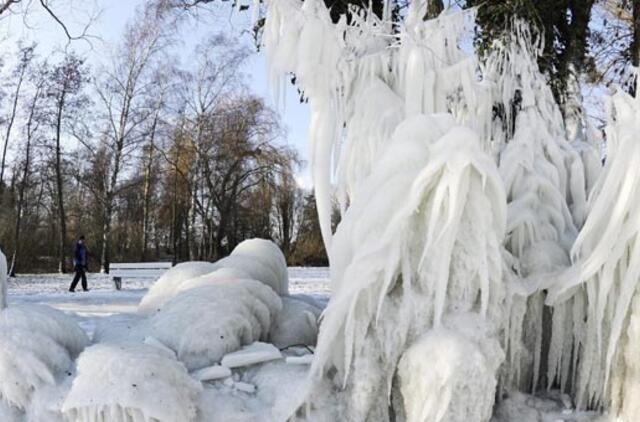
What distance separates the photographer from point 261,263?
18.5ft

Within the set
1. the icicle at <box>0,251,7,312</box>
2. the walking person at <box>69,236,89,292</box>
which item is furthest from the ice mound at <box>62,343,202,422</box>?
the walking person at <box>69,236,89,292</box>

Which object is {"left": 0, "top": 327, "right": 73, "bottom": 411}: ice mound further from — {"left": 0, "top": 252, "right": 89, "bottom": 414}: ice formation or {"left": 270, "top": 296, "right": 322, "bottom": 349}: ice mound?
{"left": 270, "top": 296, "right": 322, "bottom": 349}: ice mound

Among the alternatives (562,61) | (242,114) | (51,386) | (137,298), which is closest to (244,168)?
(242,114)

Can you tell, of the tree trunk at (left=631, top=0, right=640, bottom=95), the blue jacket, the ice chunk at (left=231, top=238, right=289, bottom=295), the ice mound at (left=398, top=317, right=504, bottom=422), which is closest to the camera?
the ice mound at (left=398, top=317, right=504, bottom=422)

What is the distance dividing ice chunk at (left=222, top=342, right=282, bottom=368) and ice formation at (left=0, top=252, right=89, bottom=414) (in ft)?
3.23

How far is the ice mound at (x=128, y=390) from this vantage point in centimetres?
319

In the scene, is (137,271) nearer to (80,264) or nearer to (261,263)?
(80,264)

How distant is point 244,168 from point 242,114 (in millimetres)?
2488

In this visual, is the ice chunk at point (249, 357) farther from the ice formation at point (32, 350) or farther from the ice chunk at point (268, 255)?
the ice chunk at point (268, 255)

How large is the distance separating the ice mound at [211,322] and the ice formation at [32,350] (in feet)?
1.92

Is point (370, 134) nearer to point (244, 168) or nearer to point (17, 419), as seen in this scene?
point (17, 419)

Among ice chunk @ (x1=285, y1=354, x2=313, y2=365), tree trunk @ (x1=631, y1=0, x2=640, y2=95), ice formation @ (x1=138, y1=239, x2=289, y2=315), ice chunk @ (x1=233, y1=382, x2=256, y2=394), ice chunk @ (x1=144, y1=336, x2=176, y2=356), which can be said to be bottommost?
ice chunk @ (x1=233, y1=382, x2=256, y2=394)

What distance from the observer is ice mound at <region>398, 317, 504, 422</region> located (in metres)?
3.14

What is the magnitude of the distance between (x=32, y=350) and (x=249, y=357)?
129cm
